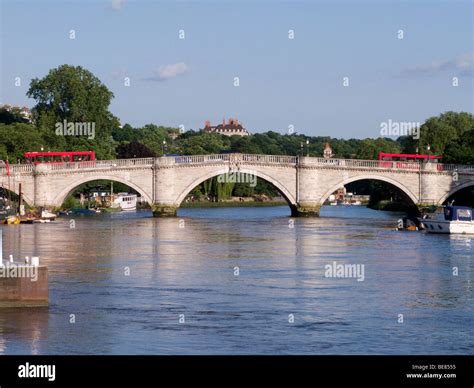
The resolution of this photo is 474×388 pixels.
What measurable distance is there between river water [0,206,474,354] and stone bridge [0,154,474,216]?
26.0m

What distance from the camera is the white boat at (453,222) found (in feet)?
215

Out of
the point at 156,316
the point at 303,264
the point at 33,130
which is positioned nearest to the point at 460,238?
the point at 303,264

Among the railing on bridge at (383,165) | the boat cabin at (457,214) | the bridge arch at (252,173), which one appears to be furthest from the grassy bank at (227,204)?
the boat cabin at (457,214)

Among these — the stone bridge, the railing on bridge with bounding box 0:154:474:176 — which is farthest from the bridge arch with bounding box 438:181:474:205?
the railing on bridge with bounding box 0:154:474:176

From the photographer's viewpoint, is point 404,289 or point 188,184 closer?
point 404,289

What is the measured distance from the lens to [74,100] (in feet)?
388

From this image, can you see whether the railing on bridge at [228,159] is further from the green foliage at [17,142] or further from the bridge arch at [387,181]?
the green foliage at [17,142]

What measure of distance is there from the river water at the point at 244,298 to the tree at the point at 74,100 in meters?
59.5

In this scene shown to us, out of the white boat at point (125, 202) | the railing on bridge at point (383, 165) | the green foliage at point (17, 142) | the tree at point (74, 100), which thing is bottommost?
the white boat at point (125, 202)

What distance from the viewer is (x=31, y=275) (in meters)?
28.6

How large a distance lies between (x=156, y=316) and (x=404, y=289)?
9.79 metres

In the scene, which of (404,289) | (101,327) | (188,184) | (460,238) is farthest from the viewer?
(188,184)
